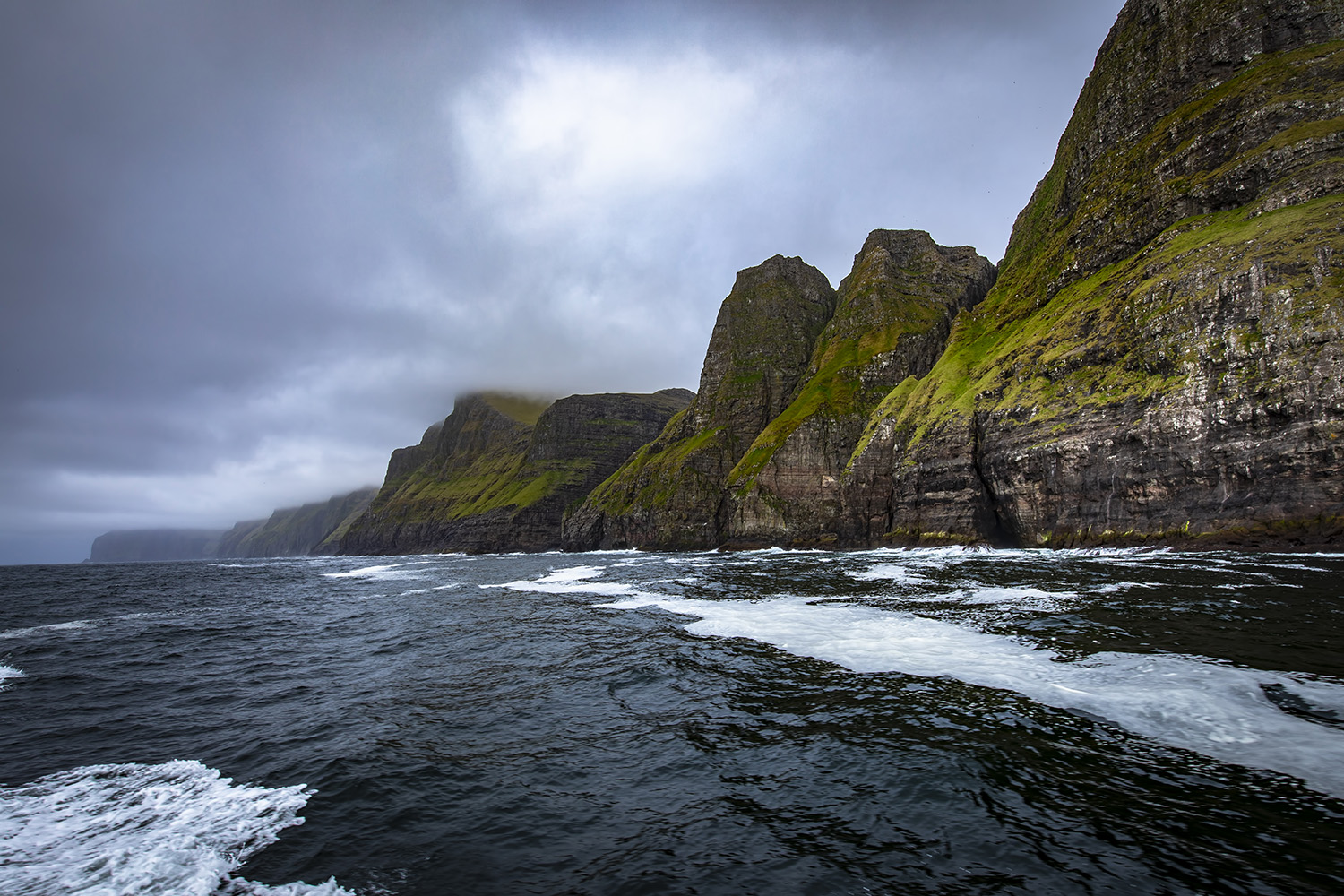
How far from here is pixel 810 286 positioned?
194000 millimetres

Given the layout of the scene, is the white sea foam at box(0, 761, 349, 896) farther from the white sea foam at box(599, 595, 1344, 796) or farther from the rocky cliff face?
the rocky cliff face

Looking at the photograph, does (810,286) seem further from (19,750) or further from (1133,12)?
(19,750)

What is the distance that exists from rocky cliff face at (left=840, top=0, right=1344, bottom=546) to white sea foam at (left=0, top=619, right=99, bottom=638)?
80785mm

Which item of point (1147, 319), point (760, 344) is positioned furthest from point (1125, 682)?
point (760, 344)

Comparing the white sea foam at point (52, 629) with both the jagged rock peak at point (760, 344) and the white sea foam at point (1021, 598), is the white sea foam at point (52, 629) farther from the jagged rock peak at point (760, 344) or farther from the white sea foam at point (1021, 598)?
the jagged rock peak at point (760, 344)

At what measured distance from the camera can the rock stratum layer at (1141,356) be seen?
46.0 metres

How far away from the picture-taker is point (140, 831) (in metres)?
8.38

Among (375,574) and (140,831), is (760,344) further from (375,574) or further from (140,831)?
(140,831)

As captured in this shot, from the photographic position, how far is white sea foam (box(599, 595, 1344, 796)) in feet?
31.2

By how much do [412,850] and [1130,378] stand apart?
73443 millimetres

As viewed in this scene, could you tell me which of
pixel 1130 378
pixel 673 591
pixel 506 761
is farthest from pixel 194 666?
pixel 1130 378

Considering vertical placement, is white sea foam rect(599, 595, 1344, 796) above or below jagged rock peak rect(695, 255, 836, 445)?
below

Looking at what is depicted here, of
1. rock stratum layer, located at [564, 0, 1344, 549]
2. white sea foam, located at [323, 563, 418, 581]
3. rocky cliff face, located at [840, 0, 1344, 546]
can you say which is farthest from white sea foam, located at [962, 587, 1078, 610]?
white sea foam, located at [323, 563, 418, 581]

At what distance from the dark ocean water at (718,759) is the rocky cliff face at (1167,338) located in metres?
30.6
